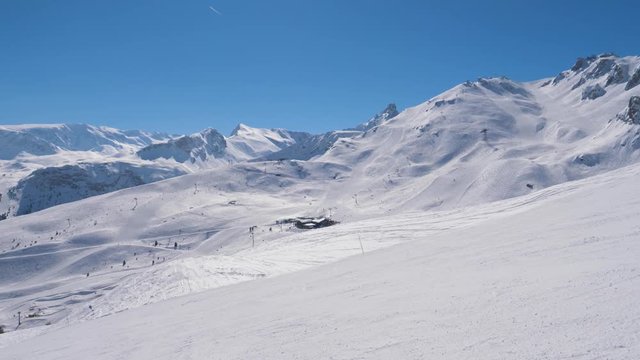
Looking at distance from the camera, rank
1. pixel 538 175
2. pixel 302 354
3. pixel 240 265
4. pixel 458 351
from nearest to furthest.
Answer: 1. pixel 458 351
2. pixel 302 354
3. pixel 240 265
4. pixel 538 175

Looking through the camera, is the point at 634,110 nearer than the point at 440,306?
No

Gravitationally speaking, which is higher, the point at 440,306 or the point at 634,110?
the point at 634,110

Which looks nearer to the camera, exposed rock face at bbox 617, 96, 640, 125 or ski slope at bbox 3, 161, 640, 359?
ski slope at bbox 3, 161, 640, 359

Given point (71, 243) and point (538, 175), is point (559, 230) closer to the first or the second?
point (538, 175)

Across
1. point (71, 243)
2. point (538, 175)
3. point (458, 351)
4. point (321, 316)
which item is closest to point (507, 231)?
point (321, 316)

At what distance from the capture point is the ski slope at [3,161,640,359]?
29.7ft

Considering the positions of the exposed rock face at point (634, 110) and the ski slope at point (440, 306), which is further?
the exposed rock face at point (634, 110)

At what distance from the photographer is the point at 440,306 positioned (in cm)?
1189

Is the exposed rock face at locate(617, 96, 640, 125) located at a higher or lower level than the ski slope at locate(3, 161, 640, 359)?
higher

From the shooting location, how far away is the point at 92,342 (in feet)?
59.0

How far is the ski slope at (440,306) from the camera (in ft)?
29.7

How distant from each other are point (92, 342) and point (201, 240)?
175700 millimetres

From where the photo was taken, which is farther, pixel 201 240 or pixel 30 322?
pixel 201 240

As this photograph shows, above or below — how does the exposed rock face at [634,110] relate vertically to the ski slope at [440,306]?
above
